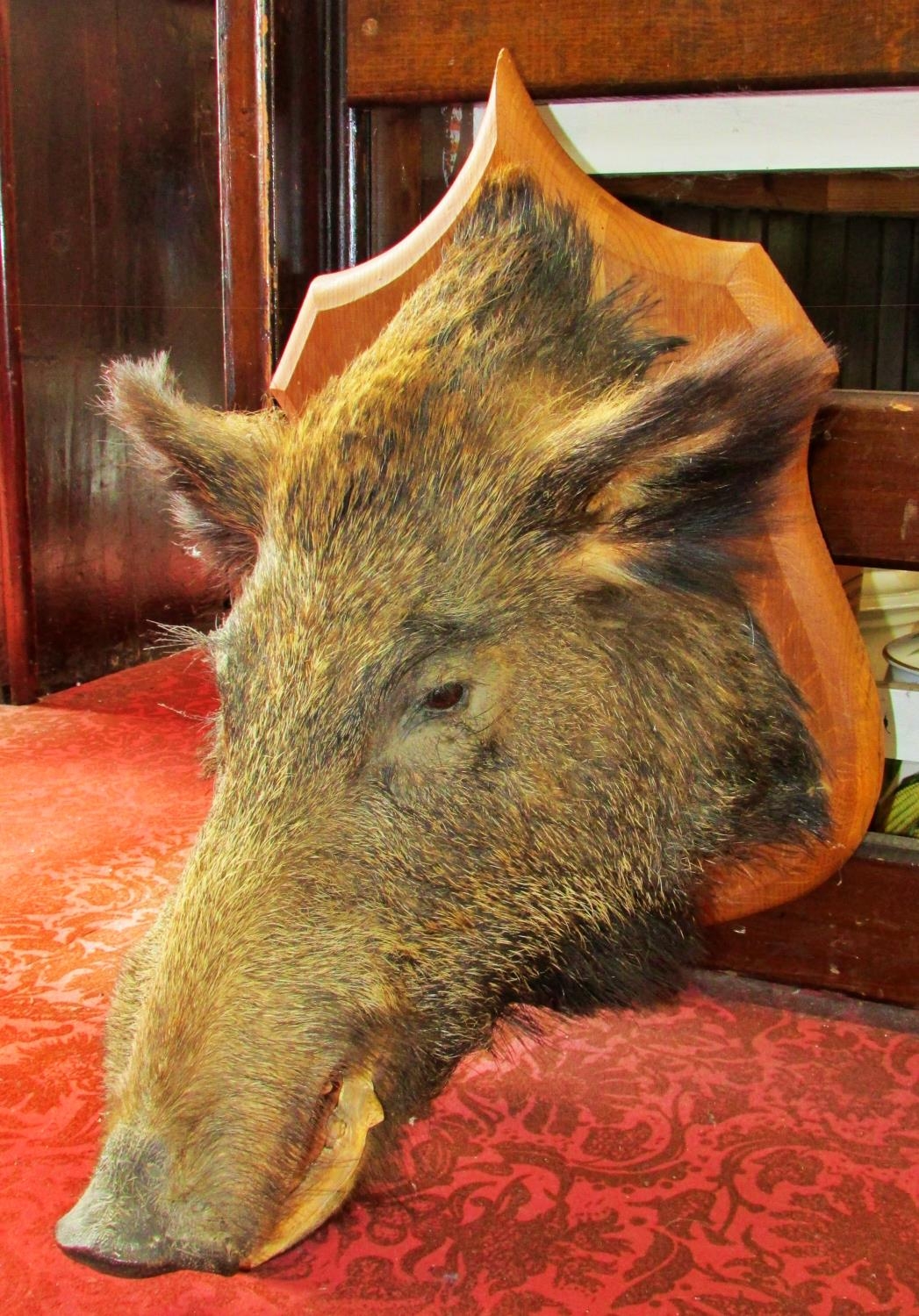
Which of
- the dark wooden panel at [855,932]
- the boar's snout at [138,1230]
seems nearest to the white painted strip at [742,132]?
the dark wooden panel at [855,932]

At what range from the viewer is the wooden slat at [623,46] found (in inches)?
58.9

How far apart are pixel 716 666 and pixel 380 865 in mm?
451

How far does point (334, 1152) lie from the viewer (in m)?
1.15

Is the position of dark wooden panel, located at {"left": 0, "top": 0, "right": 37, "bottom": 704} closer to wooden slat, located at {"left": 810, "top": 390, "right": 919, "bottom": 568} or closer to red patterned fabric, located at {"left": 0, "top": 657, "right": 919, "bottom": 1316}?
red patterned fabric, located at {"left": 0, "top": 657, "right": 919, "bottom": 1316}

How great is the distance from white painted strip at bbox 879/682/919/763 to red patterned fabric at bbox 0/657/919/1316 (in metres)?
0.48

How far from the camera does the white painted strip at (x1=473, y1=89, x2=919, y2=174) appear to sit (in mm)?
1588

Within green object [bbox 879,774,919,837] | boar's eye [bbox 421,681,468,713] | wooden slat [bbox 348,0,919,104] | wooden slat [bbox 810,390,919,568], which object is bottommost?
green object [bbox 879,774,919,837]

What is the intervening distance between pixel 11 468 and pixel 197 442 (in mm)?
2816

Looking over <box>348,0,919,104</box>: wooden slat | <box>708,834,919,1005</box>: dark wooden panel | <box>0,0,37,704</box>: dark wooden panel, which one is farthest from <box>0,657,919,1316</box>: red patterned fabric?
<box>0,0,37,704</box>: dark wooden panel

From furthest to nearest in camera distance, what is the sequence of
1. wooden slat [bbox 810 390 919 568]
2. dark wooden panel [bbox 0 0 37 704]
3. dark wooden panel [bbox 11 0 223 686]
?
dark wooden panel [bbox 11 0 223 686]
dark wooden panel [bbox 0 0 37 704]
wooden slat [bbox 810 390 919 568]

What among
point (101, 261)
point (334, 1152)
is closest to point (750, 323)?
point (334, 1152)

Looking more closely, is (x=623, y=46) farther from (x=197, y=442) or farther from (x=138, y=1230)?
(x=138, y=1230)

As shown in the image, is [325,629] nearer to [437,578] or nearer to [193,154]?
[437,578]

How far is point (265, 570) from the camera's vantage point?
4.27 ft
